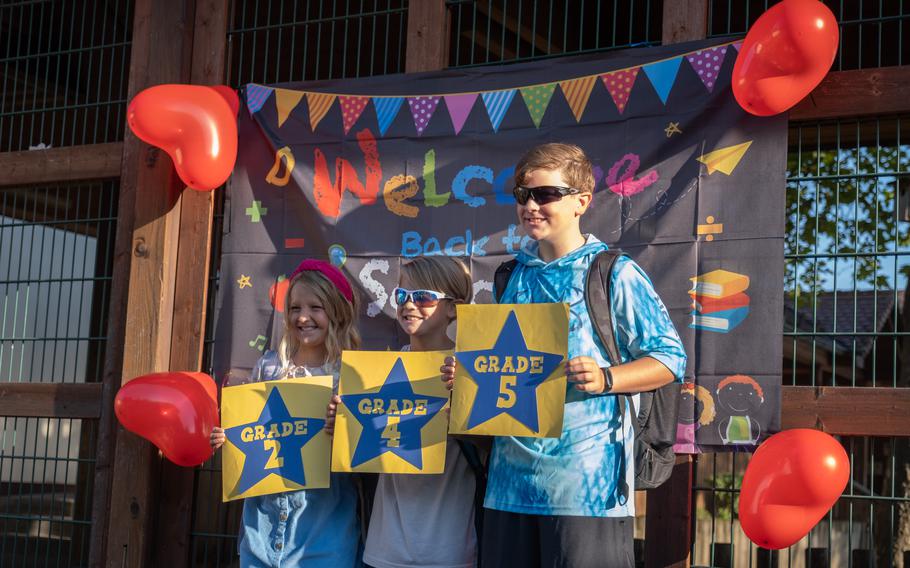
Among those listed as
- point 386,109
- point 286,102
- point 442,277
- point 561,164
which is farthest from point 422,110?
point 561,164

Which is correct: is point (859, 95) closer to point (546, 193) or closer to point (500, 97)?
point (500, 97)

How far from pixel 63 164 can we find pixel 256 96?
4.35 feet

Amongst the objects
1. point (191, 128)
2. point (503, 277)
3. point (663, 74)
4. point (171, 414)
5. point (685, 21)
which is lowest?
point (171, 414)

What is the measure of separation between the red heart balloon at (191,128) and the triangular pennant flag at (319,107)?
378 millimetres

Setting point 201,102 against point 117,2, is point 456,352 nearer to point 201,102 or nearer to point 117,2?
point 201,102

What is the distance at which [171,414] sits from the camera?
4.52m

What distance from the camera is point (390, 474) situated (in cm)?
340

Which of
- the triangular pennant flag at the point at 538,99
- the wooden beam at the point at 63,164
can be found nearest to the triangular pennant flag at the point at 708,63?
the triangular pennant flag at the point at 538,99

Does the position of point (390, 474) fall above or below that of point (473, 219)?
below

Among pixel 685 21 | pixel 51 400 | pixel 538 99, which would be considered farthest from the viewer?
pixel 51 400

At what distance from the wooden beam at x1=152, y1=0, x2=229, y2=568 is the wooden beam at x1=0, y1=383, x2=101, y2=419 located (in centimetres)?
57

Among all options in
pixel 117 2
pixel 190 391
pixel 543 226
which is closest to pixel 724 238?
pixel 543 226

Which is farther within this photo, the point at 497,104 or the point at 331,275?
the point at 497,104

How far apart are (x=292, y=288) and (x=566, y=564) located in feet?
5.01
